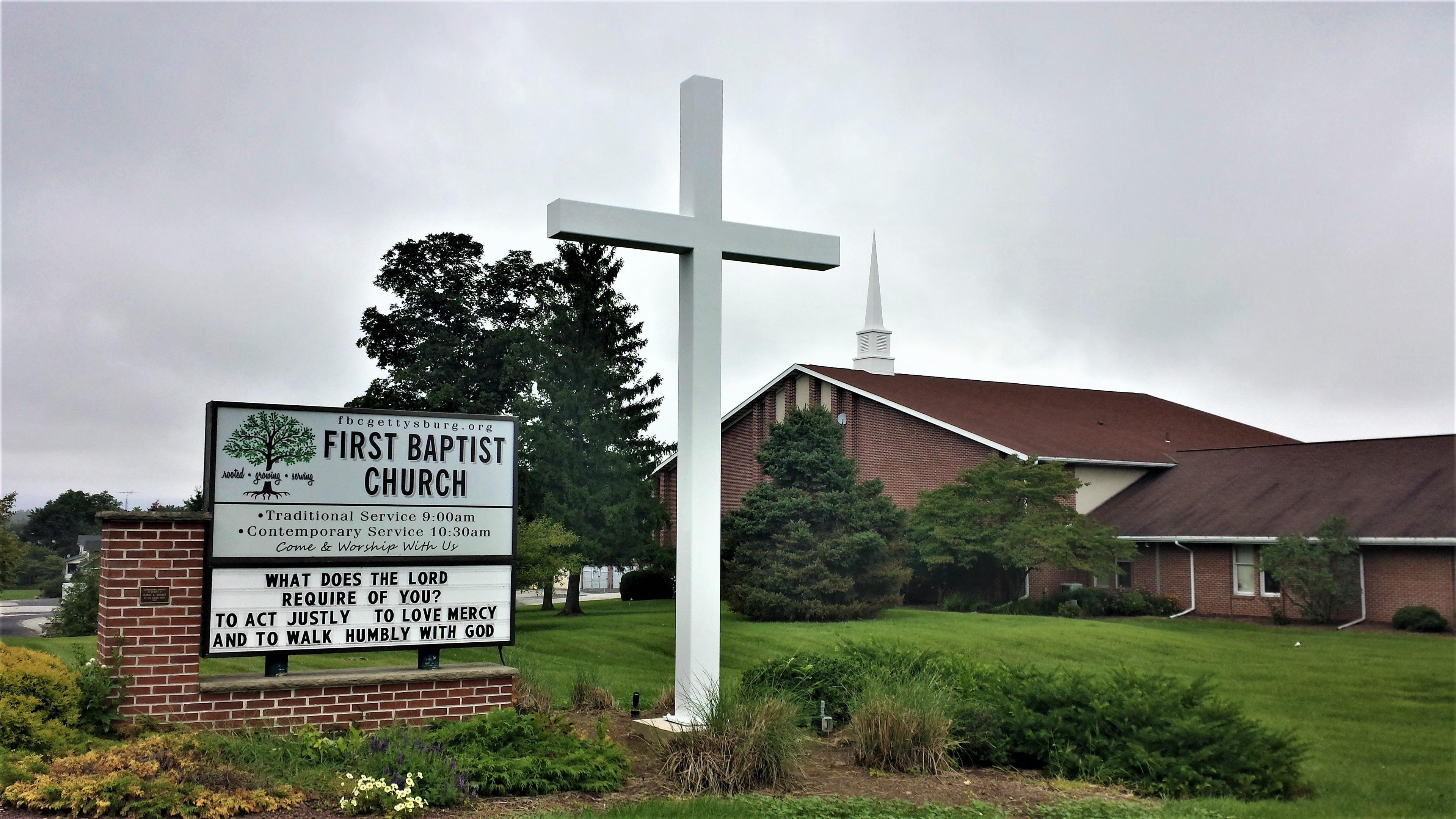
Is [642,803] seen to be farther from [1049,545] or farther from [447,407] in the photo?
[447,407]

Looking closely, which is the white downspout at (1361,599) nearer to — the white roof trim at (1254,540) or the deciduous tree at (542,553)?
the white roof trim at (1254,540)

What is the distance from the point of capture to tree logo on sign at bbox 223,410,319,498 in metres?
9.46

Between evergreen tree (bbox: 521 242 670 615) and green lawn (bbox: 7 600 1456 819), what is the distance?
20.3 feet

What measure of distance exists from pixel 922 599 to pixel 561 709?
15.7 metres

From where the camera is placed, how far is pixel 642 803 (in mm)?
7680

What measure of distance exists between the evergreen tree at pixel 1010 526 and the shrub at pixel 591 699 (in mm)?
13903

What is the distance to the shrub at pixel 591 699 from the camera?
11609 mm

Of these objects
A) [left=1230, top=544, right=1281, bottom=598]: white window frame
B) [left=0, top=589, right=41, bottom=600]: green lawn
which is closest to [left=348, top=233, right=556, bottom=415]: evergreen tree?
[left=0, top=589, right=41, bottom=600]: green lawn

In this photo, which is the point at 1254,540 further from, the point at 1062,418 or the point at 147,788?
the point at 147,788

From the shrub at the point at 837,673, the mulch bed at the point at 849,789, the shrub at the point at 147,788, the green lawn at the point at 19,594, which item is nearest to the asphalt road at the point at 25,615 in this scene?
the green lawn at the point at 19,594

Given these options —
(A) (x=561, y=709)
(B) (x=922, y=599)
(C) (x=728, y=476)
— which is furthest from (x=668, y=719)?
(C) (x=728, y=476)

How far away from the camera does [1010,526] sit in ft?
78.0

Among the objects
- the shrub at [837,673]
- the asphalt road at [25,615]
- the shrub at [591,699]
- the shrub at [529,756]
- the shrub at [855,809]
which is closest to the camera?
the shrub at [855,809]

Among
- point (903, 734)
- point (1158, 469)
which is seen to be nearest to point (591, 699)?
point (903, 734)
